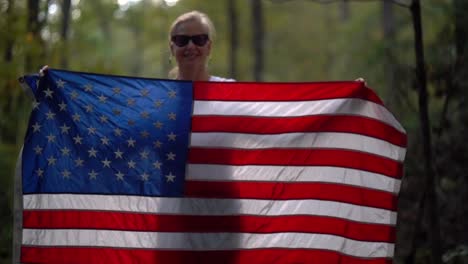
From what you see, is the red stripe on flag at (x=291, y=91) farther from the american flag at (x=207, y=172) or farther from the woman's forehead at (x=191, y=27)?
the woman's forehead at (x=191, y=27)

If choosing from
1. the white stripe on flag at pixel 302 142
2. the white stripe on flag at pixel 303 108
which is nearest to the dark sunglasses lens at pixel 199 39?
the white stripe on flag at pixel 303 108

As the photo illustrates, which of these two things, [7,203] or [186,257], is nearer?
[186,257]

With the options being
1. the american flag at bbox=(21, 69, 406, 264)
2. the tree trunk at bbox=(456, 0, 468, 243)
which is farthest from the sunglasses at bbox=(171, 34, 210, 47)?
the tree trunk at bbox=(456, 0, 468, 243)

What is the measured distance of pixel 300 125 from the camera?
18.4 feet

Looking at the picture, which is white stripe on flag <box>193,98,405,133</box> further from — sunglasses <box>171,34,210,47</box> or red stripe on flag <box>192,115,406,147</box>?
sunglasses <box>171,34,210,47</box>

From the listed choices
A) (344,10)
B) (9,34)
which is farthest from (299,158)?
(344,10)

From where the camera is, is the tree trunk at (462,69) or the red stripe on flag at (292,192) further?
the tree trunk at (462,69)

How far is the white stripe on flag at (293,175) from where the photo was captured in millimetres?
5375

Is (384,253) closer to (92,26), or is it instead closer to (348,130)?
(348,130)

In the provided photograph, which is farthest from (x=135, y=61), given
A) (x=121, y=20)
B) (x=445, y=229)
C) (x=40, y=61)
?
(x=445, y=229)

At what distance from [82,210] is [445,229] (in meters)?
4.94

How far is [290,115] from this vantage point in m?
5.64

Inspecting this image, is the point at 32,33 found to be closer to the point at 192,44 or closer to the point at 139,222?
the point at 192,44

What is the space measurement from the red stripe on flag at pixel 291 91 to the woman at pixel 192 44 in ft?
0.69
